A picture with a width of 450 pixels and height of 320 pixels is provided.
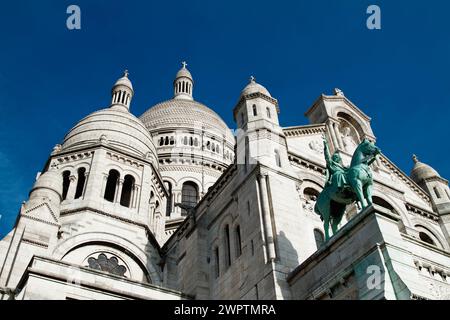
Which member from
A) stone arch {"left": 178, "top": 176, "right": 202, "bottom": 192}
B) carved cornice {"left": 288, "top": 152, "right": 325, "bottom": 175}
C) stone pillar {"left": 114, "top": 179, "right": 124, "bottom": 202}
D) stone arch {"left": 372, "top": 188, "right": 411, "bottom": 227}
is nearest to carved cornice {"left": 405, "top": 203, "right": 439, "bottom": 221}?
stone arch {"left": 372, "top": 188, "right": 411, "bottom": 227}

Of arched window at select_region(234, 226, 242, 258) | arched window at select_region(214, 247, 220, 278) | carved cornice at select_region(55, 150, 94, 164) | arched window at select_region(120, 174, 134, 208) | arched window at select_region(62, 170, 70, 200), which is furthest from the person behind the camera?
carved cornice at select_region(55, 150, 94, 164)

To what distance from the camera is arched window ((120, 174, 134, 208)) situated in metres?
29.3

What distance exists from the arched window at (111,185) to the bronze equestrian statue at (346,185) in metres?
15.2

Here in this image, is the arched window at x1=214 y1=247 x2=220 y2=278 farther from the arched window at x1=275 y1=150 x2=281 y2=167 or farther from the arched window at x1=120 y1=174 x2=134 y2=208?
the arched window at x1=120 y1=174 x2=134 y2=208

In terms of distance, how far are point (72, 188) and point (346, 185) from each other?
16936 millimetres

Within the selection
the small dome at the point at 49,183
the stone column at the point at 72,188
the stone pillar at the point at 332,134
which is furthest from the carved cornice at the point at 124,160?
the stone pillar at the point at 332,134

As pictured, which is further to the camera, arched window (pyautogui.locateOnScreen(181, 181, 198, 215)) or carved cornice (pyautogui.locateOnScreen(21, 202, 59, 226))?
arched window (pyautogui.locateOnScreen(181, 181, 198, 215))

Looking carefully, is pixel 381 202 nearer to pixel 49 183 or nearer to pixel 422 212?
pixel 422 212

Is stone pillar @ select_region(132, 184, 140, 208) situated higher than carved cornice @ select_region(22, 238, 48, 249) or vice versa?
stone pillar @ select_region(132, 184, 140, 208)

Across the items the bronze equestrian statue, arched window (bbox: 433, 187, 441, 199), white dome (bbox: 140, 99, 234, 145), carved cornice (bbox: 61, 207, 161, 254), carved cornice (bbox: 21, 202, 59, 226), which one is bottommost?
the bronze equestrian statue

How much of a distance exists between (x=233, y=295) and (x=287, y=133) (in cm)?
855

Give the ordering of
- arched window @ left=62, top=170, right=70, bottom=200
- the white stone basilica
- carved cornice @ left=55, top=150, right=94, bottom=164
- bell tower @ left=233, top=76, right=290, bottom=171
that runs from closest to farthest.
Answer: the white stone basilica < bell tower @ left=233, top=76, right=290, bottom=171 < arched window @ left=62, top=170, right=70, bottom=200 < carved cornice @ left=55, top=150, right=94, bottom=164

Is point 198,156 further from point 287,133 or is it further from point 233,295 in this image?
point 233,295

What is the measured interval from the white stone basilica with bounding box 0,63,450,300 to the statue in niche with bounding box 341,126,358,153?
0.17 m
